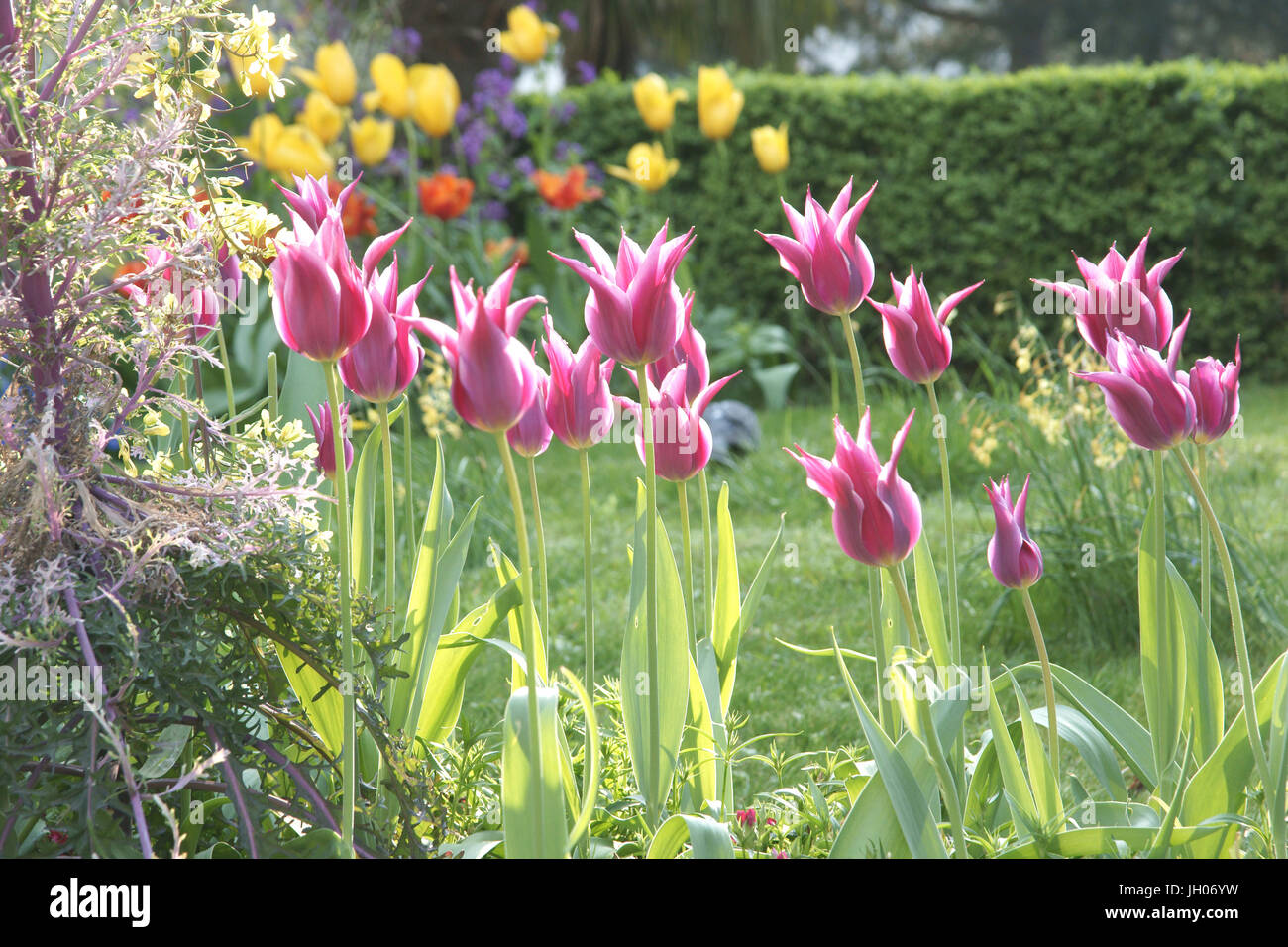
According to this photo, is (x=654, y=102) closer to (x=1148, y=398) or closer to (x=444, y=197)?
(x=444, y=197)

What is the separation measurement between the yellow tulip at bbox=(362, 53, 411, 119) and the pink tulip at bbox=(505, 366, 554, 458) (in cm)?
504

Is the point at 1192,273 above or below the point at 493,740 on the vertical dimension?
above

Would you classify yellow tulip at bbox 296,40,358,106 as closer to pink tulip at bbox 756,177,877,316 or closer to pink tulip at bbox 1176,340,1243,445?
pink tulip at bbox 756,177,877,316

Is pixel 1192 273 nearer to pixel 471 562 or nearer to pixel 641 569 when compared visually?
pixel 471 562

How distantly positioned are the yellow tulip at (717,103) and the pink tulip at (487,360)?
626 centimetres

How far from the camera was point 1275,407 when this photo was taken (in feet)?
22.3

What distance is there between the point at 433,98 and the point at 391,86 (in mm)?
248

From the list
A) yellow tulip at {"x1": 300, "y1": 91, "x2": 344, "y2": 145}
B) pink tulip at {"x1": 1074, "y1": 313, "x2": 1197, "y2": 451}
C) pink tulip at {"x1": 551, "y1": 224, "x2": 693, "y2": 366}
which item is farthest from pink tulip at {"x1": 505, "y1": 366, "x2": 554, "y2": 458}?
yellow tulip at {"x1": 300, "y1": 91, "x2": 344, "y2": 145}

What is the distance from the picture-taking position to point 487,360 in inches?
47.8

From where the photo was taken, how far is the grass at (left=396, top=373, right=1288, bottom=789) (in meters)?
3.15

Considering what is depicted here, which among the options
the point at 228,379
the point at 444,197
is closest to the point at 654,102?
the point at 444,197

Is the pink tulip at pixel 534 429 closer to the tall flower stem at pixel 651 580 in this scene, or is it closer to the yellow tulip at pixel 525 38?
the tall flower stem at pixel 651 580
